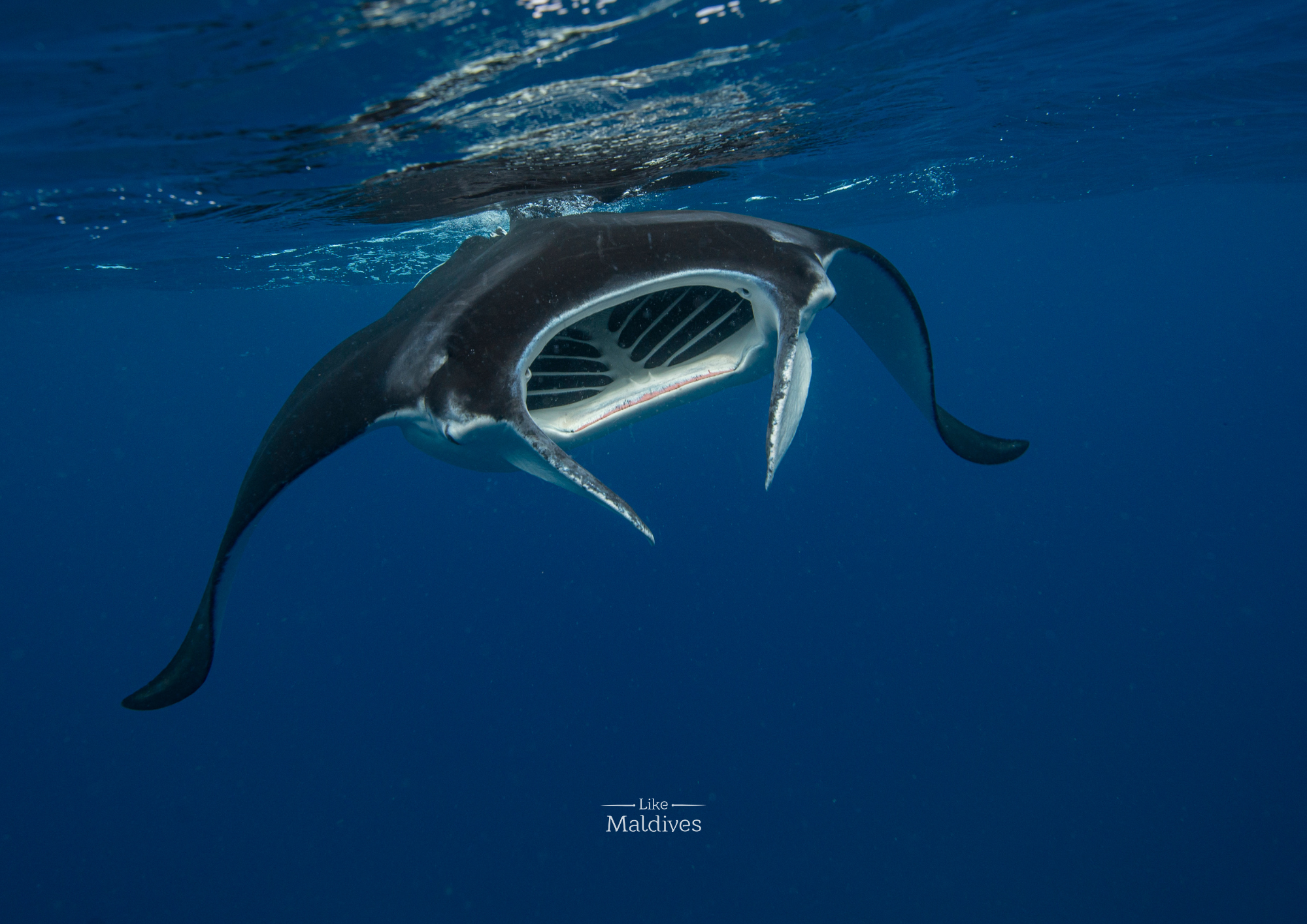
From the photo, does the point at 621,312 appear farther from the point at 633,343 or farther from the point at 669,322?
the point at 669,322

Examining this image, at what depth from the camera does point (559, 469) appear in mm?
2168

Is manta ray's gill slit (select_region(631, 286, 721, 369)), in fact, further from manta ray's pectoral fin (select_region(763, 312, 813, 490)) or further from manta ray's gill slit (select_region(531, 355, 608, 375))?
manta ray's pectoral fin (select_region(763, 312, 813, 490))

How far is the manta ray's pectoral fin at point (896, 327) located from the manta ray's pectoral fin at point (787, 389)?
715 millimetres

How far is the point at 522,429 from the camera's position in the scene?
232cm

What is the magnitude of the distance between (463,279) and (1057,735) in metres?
21.1

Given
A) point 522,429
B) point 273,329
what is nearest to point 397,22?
point 522,429

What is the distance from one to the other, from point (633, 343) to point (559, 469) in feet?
7.44

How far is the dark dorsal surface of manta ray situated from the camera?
2.48 metres

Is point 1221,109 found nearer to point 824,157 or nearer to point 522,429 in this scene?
point 824,157

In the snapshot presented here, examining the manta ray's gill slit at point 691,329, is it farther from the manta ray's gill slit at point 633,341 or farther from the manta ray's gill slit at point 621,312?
the manta ray's gill slit at point 621,312

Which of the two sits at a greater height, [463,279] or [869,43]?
[869,43]

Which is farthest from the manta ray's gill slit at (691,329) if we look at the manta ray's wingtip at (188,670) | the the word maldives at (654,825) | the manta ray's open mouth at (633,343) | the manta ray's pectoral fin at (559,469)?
the the word maldives at (654,825)

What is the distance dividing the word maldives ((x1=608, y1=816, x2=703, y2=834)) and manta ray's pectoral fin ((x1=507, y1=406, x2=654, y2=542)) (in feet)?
49.5

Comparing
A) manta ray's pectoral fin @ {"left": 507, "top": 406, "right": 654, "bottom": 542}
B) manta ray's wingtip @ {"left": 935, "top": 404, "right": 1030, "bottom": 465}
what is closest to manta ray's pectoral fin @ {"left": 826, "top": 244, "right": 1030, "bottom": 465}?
manta ray's wingtip @ {"left": 935, "top": 404, "right": 1030, "bottom": 465}
